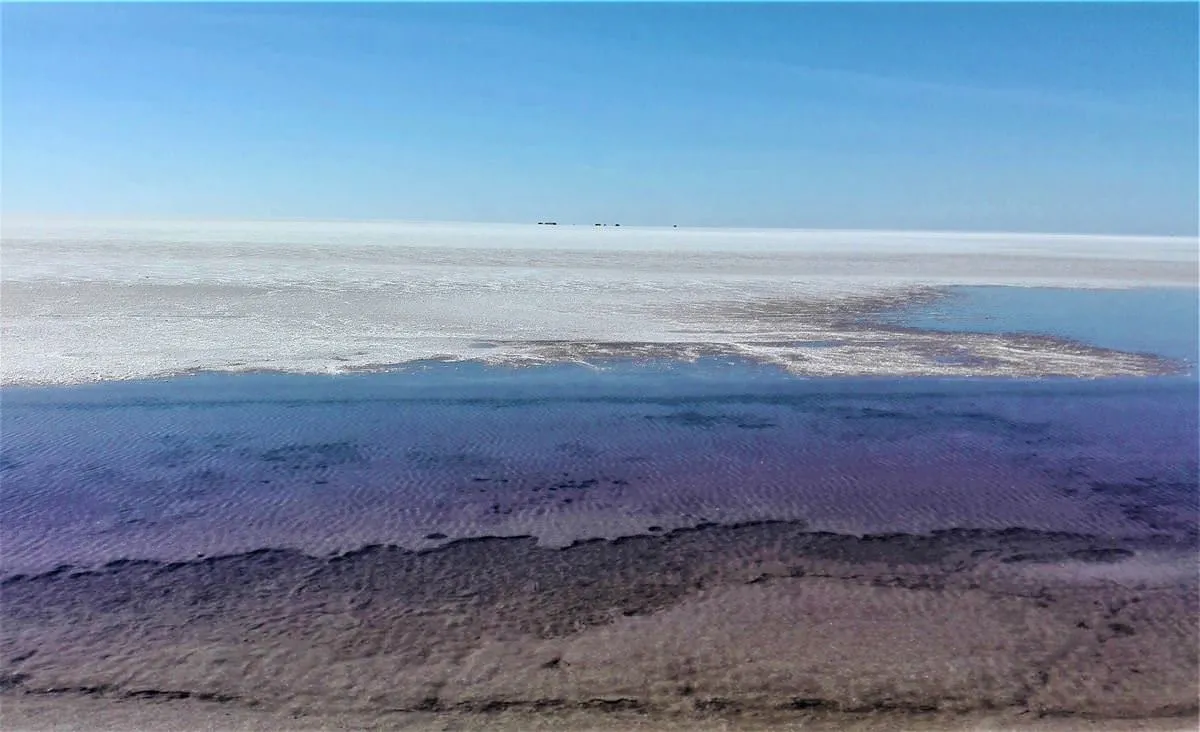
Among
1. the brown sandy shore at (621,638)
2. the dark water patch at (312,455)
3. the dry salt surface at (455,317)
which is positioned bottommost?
the brown sandy shore at (621,638)

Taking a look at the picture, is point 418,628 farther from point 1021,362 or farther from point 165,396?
point 1021,362

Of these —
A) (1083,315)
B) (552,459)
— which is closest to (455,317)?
(552,459)

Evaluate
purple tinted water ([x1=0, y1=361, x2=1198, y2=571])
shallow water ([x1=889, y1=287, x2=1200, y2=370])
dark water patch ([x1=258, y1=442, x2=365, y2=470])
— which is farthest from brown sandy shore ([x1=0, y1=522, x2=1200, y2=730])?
shallow water ([x1=889, y1=287, x2=1200, y2=370])

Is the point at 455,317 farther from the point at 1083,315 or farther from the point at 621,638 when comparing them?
the point at 1083,315

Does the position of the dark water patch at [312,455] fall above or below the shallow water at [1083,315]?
below

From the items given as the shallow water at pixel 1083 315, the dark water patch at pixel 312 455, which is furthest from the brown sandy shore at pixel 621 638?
the shallow water at pixel 1083 315

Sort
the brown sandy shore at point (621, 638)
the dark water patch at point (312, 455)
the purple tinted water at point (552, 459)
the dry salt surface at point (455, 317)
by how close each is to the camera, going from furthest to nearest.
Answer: the dry salt surface at point (455, 317), the dark water patch at point (312, 455), the purple tinted water at point (552, 459), the brown sandy shore at point (621, 638)

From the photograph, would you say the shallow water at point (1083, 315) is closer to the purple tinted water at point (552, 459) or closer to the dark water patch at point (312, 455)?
the purple tinted water at point (552, 459)

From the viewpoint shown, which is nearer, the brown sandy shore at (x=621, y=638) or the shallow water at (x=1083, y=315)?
the brown sandy shore at (x=621, y=638)
